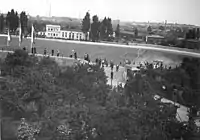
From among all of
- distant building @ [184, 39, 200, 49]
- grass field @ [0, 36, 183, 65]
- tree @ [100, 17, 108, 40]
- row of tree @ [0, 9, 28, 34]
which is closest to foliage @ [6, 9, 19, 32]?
row of tree @ [0, 9, 28, 34]

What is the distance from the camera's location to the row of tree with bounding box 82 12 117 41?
2.56m

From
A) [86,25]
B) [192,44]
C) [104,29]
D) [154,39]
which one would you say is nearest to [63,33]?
[86,25]

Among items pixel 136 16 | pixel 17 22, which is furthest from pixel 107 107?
pixel 17 22

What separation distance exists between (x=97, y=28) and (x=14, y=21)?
806mm

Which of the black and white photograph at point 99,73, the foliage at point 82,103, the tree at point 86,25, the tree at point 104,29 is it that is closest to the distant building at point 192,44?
the black and white photograph at point 99,73

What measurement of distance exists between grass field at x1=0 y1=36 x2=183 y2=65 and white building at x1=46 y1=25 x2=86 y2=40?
0.07 metres

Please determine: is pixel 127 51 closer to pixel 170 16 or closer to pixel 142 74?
pixel 142 74

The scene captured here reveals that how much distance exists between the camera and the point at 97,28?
2.57 m

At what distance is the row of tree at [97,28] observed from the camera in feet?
Result: 8.40

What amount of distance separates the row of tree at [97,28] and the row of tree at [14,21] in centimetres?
58

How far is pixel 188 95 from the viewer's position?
2.40 metres

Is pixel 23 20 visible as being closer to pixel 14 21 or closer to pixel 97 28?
pixel 14 21

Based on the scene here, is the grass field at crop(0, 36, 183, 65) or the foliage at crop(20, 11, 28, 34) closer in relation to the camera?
the grass field at crop(0, 36, 183, 65)

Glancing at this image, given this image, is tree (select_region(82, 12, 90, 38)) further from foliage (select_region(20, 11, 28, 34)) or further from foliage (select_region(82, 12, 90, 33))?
foliage (select_region(20, 11, 28, 34))
